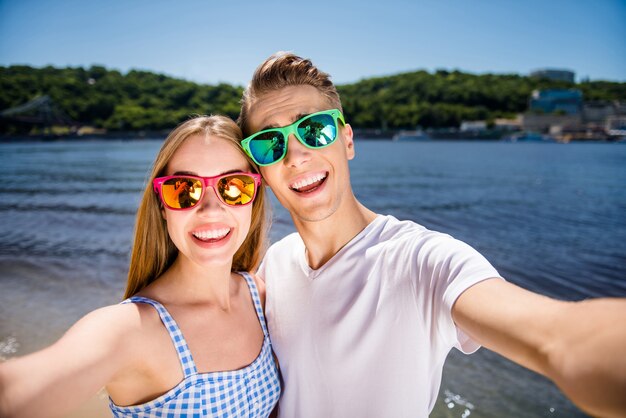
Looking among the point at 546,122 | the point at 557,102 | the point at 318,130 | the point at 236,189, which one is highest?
the point at 557,102

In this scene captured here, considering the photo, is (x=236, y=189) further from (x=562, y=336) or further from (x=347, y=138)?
(x=562, y=336)

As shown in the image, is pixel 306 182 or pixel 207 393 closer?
pixel 207 393

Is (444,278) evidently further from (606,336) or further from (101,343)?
(101,343)

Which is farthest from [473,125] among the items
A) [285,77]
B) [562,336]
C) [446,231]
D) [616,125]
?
[562,336]

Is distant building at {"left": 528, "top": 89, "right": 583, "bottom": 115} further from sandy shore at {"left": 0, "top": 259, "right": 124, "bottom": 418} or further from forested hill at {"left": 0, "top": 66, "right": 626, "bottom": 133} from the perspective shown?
sandy shore at {"left": 0, "top": 259, "right": 124, "bottom": 418}

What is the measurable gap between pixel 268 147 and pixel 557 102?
435ft

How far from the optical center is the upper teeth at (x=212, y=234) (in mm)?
2113

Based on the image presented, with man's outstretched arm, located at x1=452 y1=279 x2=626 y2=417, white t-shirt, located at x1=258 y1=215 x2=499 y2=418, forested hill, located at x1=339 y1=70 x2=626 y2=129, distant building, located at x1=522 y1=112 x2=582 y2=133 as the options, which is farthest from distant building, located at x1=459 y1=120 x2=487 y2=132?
man's outstretched arm, located at x1=452 y1=279 x2=626 y2=417

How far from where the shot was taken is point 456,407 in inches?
183

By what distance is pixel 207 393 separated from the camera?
179cm

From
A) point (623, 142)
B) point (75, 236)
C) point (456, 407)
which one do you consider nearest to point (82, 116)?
point (75, 236)

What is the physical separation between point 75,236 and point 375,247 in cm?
1354

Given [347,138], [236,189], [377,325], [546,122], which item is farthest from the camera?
[546,122]

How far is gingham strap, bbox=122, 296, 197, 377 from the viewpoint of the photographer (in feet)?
5.85
